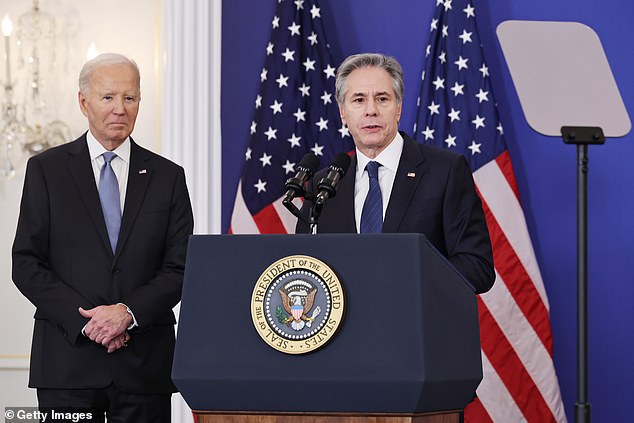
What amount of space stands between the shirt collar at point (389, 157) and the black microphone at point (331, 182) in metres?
0.53

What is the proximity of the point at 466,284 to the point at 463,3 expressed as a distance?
293 centimetres

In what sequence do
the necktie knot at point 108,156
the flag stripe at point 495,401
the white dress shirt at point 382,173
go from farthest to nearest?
the flag stripe at point 495,401, the necktie knot at point 108,156, the white dress shirt at point 382,173

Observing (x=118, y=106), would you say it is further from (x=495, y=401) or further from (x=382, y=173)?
(x=495, y=401)

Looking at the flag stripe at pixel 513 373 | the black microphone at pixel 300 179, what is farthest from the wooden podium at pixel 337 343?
the flag stripe at pixel 513 373

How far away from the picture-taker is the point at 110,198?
3041 millimetres

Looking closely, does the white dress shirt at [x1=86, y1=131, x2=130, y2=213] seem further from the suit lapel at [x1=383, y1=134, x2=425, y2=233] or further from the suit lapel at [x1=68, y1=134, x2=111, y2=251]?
the suit lapel at [x1=383, y1=134, x2=425, y2=233]

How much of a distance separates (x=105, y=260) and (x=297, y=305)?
47.2 inches

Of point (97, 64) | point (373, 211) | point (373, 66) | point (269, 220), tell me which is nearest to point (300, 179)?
point (373, 211)

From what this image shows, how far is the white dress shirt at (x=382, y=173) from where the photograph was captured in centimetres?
274

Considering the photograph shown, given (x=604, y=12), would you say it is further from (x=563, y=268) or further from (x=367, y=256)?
(x=367, y=256)

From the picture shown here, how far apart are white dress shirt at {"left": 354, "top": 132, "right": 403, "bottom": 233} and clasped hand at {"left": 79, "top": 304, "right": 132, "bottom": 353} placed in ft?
2.51

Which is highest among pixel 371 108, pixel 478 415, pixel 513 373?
pixel 371 108

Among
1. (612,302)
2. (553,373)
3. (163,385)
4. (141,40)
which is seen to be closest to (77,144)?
(163,385)

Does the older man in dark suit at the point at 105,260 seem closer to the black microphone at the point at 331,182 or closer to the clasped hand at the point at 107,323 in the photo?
the clasped hand at the point at 107,323
